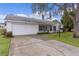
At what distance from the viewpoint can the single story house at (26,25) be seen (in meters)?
4.11

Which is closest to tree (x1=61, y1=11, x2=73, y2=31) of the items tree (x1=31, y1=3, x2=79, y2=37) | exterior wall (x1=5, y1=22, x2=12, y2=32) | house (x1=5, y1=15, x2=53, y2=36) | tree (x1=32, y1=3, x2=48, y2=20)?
tree (x1=31, y1=3, x2=79, y2=37)

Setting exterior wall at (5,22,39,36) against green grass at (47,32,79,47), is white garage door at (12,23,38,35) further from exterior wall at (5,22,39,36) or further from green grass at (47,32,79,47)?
green grass at (47,32,79,47)

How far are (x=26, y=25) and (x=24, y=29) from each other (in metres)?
0.09

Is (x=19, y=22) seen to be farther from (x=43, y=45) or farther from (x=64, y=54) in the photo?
(x=64, y=54)

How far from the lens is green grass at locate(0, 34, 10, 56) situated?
4.02 m

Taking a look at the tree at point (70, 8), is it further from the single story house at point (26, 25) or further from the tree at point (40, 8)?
the single story house at point (26, 25)

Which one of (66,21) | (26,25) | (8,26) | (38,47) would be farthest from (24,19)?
(66,21)

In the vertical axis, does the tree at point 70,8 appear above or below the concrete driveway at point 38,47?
above

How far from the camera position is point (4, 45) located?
4.04 meters

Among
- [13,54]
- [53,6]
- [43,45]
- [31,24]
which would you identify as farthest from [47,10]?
[13,54]

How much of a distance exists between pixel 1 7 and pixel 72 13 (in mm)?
1340

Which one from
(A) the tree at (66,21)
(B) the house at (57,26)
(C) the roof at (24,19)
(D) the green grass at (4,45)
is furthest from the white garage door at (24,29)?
(A) the tree at (66,21)

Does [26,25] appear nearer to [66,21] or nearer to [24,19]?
[24,19]

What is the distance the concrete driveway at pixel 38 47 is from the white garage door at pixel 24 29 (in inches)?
3.7
